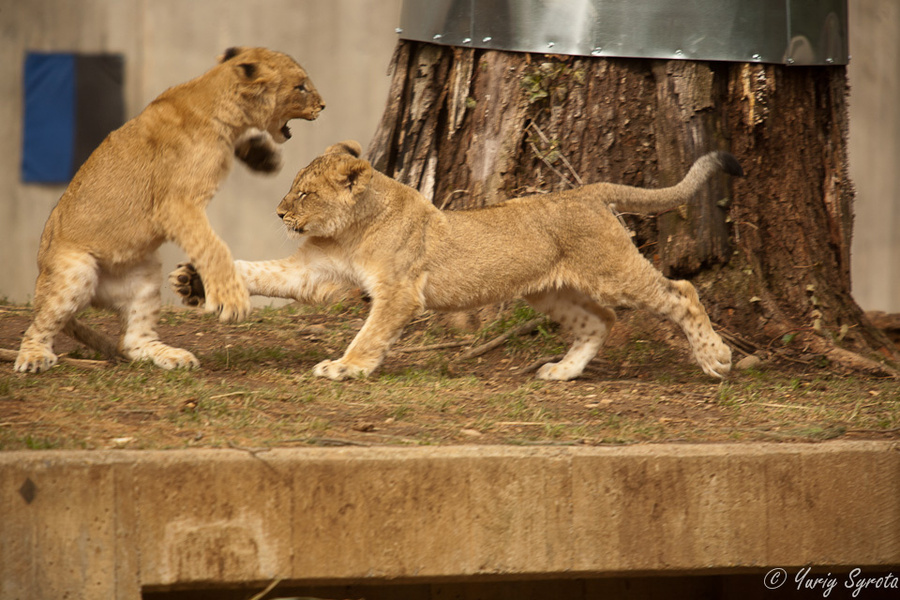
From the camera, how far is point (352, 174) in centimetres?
478

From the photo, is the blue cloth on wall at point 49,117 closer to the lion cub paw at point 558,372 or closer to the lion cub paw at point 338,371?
the lion cub paw at point 338,371

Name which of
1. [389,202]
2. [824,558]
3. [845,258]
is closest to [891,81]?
[845,258]

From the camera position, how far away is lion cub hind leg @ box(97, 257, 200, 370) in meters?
4.87

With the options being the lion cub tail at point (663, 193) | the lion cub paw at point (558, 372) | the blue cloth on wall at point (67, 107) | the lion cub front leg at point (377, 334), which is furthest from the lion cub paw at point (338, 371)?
the blue cloth on wall at point (67, 107)

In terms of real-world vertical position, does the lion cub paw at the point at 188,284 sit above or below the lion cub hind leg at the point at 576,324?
above

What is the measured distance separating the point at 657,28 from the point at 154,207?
8.98ft

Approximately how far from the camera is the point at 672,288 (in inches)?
199

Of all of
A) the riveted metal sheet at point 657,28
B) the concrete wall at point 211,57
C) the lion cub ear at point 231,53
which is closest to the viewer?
the lion cub ear at point 231,53

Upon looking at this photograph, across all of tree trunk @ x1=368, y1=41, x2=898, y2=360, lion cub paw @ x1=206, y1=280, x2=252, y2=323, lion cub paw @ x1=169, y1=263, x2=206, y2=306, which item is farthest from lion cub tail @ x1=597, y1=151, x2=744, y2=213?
lion cub paw @ x1=169, y1=263, x2=206, y2=306

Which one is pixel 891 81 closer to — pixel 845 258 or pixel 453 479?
pixel 845 258

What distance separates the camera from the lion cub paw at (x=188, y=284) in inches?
182

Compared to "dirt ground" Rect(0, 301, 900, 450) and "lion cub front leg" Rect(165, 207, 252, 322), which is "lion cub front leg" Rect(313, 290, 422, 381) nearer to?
"dirt ground" Rect(0, 301, 900, 450)

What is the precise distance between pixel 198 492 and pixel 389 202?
2182 millimetres

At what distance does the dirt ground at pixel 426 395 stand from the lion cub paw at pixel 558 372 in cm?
7
